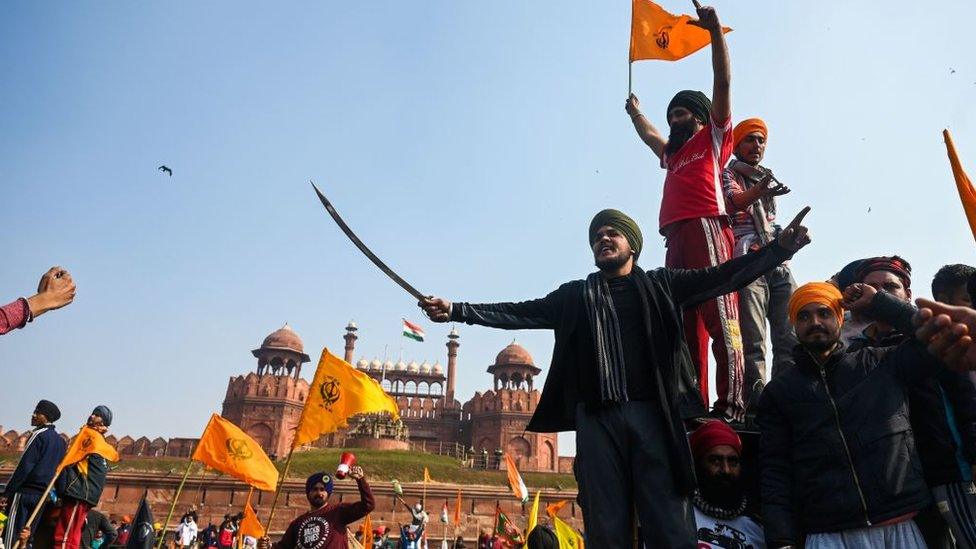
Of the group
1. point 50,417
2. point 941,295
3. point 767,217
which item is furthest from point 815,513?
point 50,417

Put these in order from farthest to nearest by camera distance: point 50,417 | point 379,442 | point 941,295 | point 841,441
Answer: point 379,442 → point 50,417 → point 941,295 → point 841,441

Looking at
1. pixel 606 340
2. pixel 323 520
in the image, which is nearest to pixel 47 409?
pixel 323 520

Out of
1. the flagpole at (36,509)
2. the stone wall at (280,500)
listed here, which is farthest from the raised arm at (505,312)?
the stone wall at (280,500)

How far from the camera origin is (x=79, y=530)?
5.70m

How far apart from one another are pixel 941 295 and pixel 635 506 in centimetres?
182

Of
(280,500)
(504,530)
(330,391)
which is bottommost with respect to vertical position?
(504,530)

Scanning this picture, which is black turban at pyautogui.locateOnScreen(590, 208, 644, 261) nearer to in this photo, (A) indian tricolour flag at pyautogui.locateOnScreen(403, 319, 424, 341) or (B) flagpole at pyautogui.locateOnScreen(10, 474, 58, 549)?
(B) flagpole at pyautogui.locateOnScreen(10, 474, 58, 549)

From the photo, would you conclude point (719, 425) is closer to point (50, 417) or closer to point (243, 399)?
point (50, 417)

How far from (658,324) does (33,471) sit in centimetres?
518

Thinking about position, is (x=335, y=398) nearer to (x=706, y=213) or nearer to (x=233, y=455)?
(x=233, y=455)

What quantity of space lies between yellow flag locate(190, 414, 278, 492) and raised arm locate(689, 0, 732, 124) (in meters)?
6.95

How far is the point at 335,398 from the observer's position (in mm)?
7582

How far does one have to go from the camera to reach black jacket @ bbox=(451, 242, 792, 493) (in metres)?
2.45

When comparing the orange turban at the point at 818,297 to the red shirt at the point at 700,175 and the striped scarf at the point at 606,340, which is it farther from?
the red shirt at the point at 700,175
